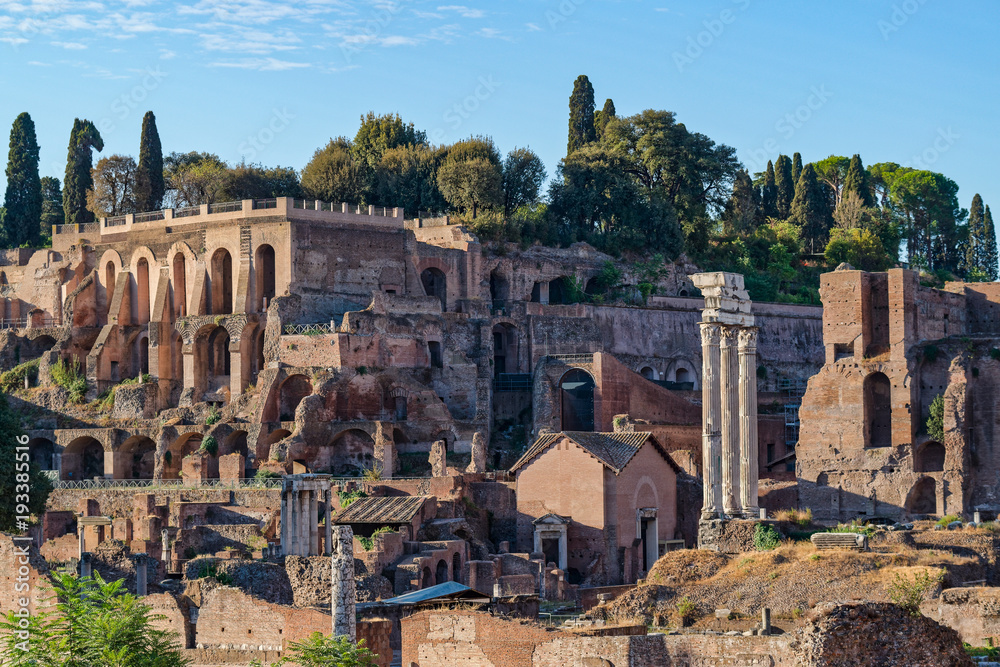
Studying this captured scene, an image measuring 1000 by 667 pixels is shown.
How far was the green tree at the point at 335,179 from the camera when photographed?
72375 millimetres

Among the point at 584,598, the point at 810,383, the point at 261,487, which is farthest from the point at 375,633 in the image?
the point at 810,383

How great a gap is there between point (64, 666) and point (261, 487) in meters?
29.6

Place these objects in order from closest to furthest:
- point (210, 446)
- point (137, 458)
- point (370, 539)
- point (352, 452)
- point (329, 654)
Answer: point (329, 654)
point (370, 539)
point (352, 452)
point (210, 446)
point (137, 458)

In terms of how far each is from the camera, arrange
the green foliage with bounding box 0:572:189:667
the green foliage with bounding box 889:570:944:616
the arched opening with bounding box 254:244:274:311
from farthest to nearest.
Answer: the arched opening with bounding box 254:244:274:311
the green foliage with bounding box 889:570:944:616
the green foliage with bounding box 0:572:189:667

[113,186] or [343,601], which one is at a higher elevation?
[113,186]

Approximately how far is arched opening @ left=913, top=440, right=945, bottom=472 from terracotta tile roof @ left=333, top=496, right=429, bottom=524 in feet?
55.7

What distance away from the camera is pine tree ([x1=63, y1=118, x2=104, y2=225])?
3088 inches

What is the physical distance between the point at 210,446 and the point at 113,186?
21.9m

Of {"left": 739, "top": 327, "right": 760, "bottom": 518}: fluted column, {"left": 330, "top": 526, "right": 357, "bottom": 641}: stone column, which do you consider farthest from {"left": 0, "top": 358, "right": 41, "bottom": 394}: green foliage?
{"left": 330, "top": 526, "right": 357, "bottom": 641}: stone column

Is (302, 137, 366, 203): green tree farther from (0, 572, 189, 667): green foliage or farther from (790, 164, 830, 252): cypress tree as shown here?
(0, 572, 189, 667): green foliage

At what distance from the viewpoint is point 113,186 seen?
76.9 m

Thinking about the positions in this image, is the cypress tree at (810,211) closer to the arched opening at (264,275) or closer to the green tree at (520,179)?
the green tree at (520,179)

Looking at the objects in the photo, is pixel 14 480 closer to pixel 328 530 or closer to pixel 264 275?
pixel 328 530

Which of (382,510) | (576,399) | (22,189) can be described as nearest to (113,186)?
(22,189)
